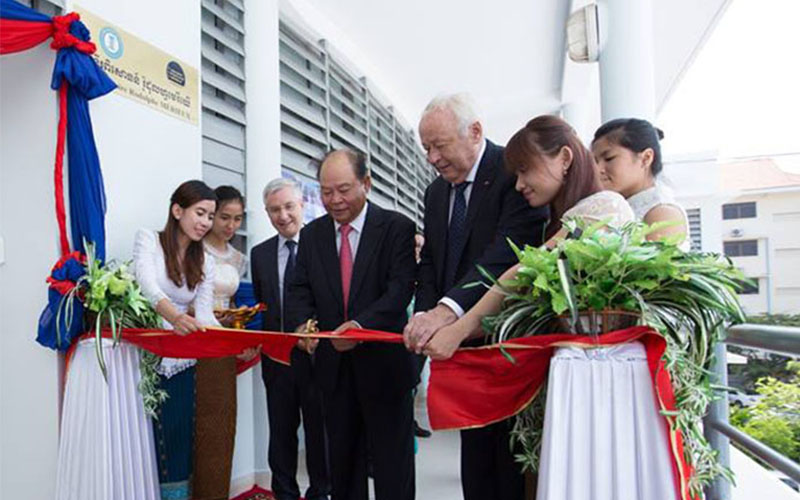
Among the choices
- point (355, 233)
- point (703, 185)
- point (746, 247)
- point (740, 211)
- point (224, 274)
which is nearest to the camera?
point (355, 233)

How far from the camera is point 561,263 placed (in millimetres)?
1497

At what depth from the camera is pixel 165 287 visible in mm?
3025

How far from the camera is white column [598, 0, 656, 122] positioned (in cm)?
406

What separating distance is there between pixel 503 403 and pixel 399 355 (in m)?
0.84

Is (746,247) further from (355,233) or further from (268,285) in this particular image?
(355,233)

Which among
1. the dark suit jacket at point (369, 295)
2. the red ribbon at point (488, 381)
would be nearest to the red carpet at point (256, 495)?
the dark suit jacket at point (369, 295)

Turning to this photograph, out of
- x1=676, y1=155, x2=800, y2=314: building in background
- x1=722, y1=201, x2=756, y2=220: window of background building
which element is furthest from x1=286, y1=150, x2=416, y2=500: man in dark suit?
x1=722, y1=201, x2=756, y2=220: window of background building

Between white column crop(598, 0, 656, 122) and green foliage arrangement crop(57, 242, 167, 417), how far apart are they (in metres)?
3.12

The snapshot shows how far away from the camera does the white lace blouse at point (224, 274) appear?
350 cm

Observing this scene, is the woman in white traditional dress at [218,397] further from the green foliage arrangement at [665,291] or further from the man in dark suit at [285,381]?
the green foliage arrangement at [665,291]

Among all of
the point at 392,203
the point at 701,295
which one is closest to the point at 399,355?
the point at 701,295

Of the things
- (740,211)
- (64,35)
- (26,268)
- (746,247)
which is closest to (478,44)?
(64,35)

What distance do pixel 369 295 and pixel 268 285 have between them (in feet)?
3.91

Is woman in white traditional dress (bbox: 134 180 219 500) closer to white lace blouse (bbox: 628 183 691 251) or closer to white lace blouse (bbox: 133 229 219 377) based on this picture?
white lace blouse (bbox: 133 229 219 377)
